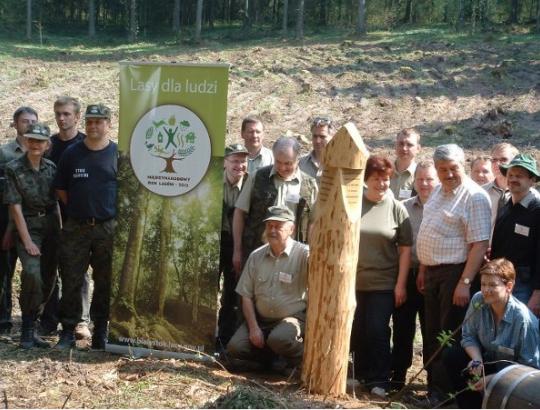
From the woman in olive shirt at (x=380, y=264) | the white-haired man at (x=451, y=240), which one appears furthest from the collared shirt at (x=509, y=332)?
the woman in olive shirt at (x=380, y=264)

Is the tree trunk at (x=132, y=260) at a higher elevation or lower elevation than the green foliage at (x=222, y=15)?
lower

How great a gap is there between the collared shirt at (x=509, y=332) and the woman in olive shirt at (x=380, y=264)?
2.50ft

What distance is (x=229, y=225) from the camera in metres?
6.76

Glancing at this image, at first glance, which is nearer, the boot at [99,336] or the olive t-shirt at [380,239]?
the olive t-shirt at [380,239]

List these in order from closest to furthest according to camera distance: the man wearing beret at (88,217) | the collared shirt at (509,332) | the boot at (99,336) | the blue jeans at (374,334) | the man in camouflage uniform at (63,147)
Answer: the collared shirt at (509,332), the blue jeans at (374,334), the man wearing beret at (88,217), the boot at (99,336), the man in camouflage uniform at (63,147)

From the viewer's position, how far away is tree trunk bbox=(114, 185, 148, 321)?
615 cm

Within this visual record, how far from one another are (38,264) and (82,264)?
0.40 metres

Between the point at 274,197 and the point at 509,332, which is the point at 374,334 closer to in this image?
the point at 509,332

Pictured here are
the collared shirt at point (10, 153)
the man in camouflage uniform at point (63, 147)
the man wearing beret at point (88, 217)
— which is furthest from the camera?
the collared shirt at point (10, 153)

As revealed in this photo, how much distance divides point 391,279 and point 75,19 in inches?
1988

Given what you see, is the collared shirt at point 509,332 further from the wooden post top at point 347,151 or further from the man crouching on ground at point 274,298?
the man crouching on ground at point 274,298

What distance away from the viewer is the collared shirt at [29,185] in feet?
21.0

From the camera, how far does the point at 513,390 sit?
15.0 ft

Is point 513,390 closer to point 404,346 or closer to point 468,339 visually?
point 468,339
